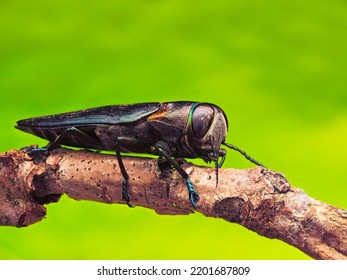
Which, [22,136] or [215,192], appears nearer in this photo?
[215,192]

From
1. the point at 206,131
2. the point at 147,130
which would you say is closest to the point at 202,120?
the point at 206,131

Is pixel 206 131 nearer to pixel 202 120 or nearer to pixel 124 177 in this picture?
pixel 202 120

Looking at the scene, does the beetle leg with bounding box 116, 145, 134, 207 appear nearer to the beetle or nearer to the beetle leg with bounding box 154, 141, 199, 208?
the beetle

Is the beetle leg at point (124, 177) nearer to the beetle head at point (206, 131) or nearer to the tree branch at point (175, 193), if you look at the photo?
the tree branch at point (175, 193)

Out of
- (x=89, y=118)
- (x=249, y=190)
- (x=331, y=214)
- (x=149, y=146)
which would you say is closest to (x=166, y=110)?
(x=149, y=146)

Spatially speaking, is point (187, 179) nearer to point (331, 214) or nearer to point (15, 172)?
point (331, 214)

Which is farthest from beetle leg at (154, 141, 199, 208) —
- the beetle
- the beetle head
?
the beetle head

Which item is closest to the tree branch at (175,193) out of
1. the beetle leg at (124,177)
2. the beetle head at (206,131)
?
the beetle leg at (124,177)
